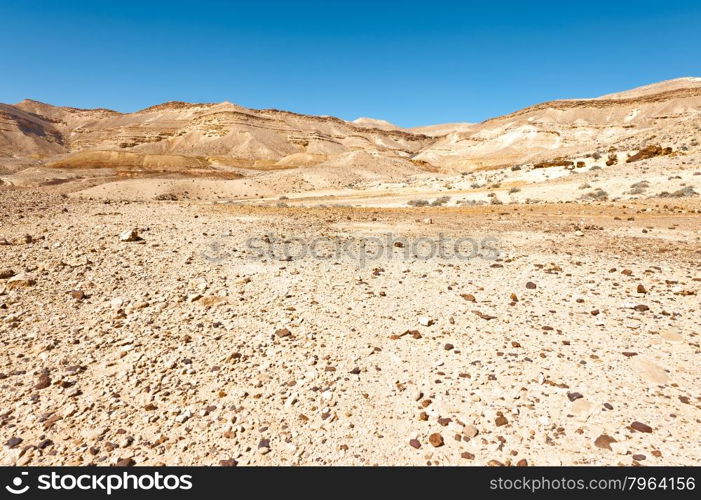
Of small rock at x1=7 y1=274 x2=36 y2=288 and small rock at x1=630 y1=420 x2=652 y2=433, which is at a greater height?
small rock at x1=7 y1=274 x2=36 y2=288

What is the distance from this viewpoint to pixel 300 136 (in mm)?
107312

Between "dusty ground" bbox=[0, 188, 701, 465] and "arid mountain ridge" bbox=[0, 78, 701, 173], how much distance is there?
4805cm

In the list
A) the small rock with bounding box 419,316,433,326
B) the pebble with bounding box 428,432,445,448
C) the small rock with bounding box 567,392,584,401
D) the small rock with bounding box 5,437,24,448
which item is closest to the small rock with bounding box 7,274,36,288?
Answer: the small rock with bounding box 5,437,24,448

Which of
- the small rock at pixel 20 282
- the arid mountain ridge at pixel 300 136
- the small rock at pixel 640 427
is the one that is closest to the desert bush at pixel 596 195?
the small rock at pixel 640 427

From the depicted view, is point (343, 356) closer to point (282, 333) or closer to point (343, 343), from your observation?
point (343, 343)

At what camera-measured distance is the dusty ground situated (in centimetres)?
321

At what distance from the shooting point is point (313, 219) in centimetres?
1454

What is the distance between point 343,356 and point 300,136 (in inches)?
4294

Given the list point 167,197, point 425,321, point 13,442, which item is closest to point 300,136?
point 167,197

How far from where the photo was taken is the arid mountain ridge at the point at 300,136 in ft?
237

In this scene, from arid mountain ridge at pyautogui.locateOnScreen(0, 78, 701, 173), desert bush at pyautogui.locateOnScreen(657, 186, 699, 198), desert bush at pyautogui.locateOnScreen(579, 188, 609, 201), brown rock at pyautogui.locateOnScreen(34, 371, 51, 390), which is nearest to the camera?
brown rock at pyautogui.locateOnScreen(34, 371, 51, 390)

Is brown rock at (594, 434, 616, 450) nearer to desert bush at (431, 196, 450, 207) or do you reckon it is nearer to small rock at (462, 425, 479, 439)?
small rock at (462, 425, 479, 439)
